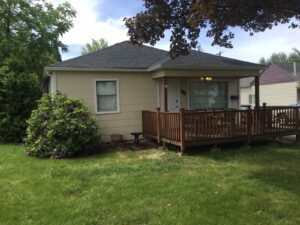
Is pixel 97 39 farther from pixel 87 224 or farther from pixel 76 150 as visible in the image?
pixel 87 224

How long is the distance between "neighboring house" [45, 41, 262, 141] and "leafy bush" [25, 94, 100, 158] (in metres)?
1.07

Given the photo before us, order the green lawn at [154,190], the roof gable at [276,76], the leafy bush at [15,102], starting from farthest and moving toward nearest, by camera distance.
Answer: the roof gable at [276,76] → the leafy bush at [15,102] → the green lawn at [154,190]

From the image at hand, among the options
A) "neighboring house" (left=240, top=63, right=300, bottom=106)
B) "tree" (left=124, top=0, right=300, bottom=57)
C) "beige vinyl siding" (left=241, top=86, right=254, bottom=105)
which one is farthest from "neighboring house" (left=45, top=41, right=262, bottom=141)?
"beige vinyl siding" (left=241, top=86, right=254, bottom=105)

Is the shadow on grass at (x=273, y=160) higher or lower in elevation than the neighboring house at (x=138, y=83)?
lower

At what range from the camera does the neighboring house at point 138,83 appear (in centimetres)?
1145

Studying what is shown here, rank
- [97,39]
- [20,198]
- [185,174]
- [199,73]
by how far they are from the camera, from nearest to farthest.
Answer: [20,198], [185,174], [199,73], [97,39]

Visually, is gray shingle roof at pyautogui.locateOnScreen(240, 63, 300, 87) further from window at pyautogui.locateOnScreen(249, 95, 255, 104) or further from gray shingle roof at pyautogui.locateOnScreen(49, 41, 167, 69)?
gray shingle roof at pyautogui.locateOnScreen(49, 41, 167, 69)

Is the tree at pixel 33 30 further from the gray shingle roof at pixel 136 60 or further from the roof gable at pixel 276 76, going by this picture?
the roof gable at pixel 276 76

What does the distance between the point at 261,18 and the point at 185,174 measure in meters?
3.92

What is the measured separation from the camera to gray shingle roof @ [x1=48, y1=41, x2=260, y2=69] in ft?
38.1

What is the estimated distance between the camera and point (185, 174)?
23.5 ft

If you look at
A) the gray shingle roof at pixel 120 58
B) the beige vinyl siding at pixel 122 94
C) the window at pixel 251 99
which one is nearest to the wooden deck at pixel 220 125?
the beige vinyl siding at pixel 122 94

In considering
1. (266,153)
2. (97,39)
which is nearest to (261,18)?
(266,153)

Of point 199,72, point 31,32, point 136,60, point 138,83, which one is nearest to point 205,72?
point 199,72
